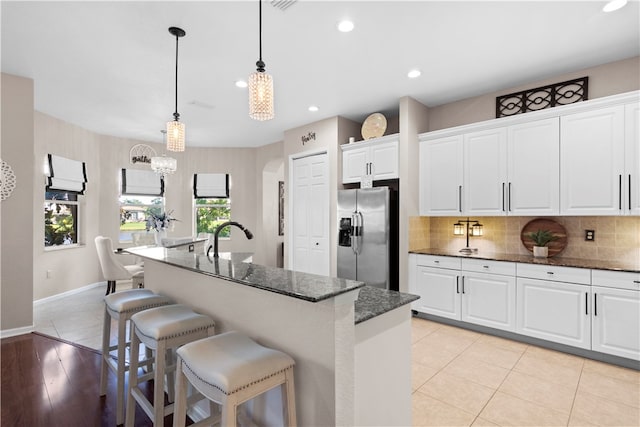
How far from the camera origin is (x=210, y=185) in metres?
7.19

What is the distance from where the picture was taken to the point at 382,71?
3414 mm

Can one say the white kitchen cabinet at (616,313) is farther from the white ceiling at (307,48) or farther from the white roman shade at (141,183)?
the white roman shade at (141,183)

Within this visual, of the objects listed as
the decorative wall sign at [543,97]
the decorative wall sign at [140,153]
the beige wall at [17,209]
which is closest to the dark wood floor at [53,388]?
the beige wall at [17,209]

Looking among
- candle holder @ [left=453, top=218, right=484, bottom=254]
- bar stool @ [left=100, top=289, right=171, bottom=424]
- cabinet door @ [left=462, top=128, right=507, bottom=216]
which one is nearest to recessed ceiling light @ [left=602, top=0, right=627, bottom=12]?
cabinet door @ [left=462, top=128, right=507, bottom=216]

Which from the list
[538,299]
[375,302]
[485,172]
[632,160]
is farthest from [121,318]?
[632,160]

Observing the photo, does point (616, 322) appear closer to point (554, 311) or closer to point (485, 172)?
point (554, 311)

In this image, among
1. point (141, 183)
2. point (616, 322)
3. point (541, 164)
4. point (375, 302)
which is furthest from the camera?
point (141, 183)

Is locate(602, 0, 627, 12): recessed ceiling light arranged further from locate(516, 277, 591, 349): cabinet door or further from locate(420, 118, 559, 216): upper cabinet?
locate(516, 277, 591, 349): cabinet door

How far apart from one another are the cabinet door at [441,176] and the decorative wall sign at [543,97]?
2.10ft

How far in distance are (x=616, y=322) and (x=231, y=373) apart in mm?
3334

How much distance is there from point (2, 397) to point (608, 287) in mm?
4926

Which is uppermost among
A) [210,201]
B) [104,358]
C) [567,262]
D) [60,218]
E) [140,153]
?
[140,153]

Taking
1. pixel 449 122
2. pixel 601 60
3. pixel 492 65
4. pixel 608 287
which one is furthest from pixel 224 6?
pixel 608 287

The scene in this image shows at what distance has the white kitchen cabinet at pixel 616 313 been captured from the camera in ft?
8.80
